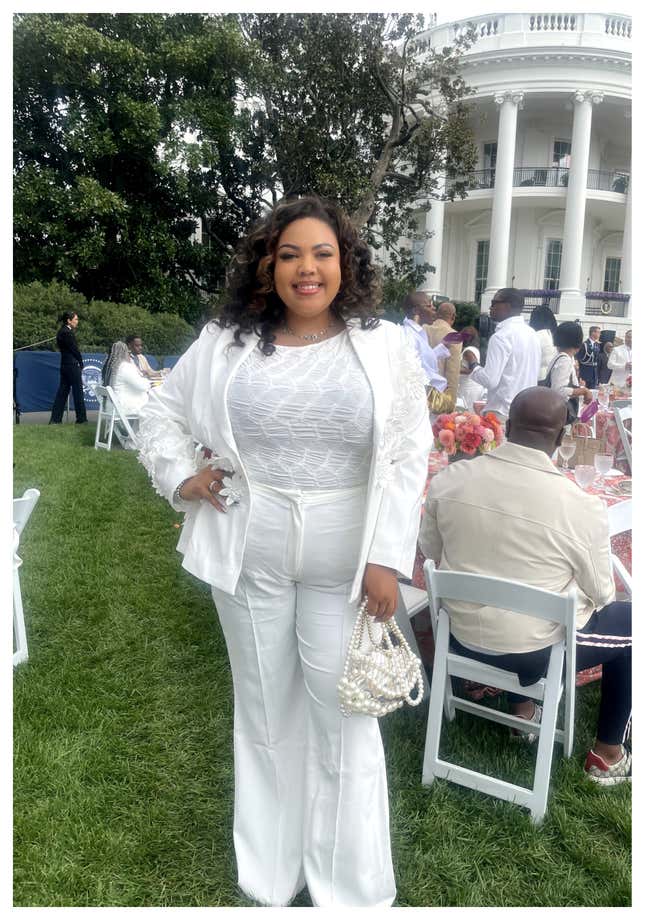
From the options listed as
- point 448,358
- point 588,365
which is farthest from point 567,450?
point 588,365

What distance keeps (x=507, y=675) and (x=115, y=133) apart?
17111 mm

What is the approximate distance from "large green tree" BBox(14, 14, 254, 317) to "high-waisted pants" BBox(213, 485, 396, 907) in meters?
16.0

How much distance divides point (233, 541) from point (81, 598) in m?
2.99

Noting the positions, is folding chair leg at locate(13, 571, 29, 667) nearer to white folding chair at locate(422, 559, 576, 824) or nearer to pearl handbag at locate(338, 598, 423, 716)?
white folding chair at locate(422, 559, 576, 824)

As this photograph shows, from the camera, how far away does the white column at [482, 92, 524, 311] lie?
25.9 metres

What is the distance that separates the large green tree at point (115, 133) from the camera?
15.0 meters

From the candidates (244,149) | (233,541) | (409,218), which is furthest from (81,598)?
(409,218)

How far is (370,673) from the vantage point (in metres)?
1.70

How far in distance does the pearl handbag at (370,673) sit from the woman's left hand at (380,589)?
0.03m

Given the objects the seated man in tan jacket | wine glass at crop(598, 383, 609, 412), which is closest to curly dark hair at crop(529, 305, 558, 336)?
the seated man in tan jacket

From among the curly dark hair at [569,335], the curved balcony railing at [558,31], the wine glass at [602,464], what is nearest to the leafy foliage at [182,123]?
the curly dark hair at [569,335]

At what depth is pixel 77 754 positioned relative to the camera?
9.04 feet

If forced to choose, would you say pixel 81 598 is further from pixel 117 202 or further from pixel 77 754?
pixel 117 202

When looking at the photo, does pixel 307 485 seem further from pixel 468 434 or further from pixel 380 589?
pixel 468 434
